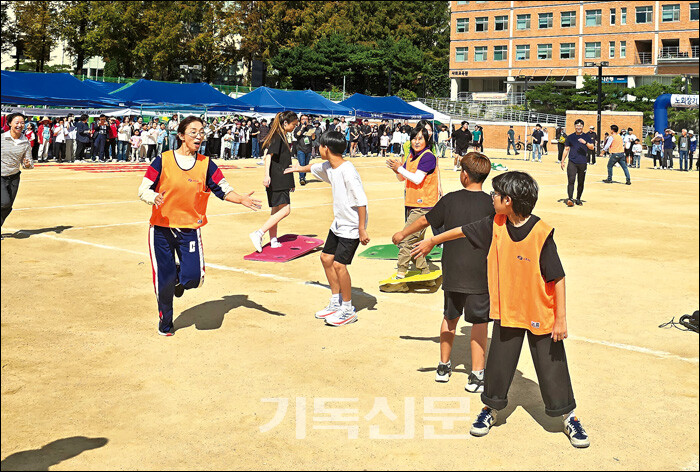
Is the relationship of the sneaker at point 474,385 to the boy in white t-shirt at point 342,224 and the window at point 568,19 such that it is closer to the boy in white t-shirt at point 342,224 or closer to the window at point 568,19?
the boy in white t-shirt at point 342,224

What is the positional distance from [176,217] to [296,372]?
5.86ft

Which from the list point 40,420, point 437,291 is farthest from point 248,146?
point 40,420

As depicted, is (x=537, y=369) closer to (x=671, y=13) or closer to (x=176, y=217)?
(x=176, y=217)

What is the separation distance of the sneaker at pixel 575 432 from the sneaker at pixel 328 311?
3.09 m

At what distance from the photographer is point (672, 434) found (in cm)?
458

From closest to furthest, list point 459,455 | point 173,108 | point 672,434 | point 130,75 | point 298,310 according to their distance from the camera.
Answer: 1. point 459,455
2. point 672,434
3. point 298,310
4. point 173,108
5. point 130,75

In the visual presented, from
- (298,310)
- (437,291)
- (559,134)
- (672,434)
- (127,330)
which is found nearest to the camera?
(672,434)

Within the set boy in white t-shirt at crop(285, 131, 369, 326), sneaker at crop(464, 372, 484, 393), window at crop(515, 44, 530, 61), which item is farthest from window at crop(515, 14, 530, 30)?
sneaker at crop(464, 372, 484, 393)

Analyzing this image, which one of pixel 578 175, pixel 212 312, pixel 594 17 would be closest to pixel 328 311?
pixel 212 312

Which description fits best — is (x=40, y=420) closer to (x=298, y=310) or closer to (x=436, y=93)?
(x=298, y=310)

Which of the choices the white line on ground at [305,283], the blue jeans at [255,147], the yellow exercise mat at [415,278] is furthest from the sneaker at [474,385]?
the blue jeans at [255,147]

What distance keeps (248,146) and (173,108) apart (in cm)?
364

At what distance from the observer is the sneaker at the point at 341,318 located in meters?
7.07

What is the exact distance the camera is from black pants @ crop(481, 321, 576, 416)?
4426 millimetres
